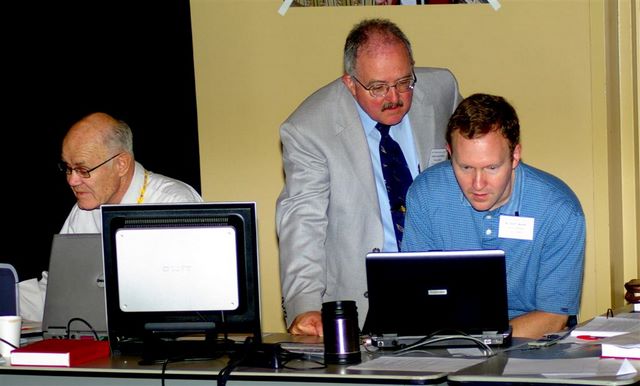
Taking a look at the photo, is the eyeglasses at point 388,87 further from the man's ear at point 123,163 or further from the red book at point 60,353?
the red book at point 60,353

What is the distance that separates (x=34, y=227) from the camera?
5492 millimetres

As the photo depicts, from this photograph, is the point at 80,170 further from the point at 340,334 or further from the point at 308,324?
the point at 340,334

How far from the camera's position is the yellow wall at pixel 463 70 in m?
5.45

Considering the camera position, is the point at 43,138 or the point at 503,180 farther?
the point at 43,138

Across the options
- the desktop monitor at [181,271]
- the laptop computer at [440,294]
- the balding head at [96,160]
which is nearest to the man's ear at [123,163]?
the balding head at [96,160]

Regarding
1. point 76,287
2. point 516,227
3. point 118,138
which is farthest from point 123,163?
point 516,227

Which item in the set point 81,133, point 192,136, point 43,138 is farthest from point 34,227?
point 81,133

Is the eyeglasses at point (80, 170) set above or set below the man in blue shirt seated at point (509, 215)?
above

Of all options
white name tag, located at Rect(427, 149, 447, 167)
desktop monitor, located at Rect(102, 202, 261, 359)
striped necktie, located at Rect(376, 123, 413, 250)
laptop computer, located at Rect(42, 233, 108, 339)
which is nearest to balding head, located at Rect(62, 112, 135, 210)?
laptop computer, located at Rect(42, 233, 108, 339)

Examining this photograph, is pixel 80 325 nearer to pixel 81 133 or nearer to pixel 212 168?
pixel 81 133

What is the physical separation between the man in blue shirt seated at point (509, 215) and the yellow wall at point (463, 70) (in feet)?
6.09

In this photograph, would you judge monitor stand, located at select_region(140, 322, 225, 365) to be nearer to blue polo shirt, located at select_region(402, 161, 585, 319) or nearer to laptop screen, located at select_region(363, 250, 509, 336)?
laptop screen, located at select_region(363, 250, 509, 336)

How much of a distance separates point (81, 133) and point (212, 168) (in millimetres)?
1526

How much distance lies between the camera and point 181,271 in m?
3.33
